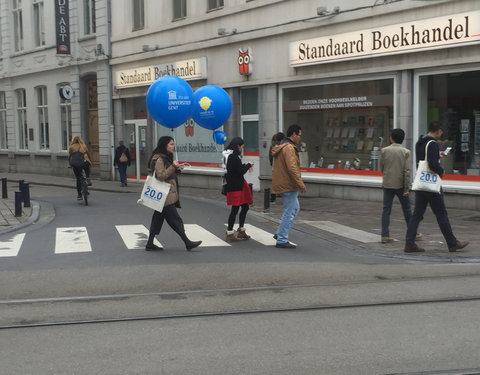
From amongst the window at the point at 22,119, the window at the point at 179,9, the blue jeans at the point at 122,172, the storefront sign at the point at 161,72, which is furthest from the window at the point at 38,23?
the window at the point at 179,9

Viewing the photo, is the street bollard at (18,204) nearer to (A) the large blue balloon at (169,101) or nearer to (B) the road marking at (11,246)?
(B) the road marking at (11,246)

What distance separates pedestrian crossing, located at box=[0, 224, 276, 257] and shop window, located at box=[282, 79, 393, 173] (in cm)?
524

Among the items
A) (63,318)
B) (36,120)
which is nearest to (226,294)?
(63,318)

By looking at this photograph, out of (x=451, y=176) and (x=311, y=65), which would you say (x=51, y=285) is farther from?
(x=311, y=65)

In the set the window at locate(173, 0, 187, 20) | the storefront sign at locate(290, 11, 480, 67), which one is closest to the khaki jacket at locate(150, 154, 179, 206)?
the storefront sign at locate(290, 11, 480, 67)

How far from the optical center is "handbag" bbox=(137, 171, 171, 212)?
9133 millimetres

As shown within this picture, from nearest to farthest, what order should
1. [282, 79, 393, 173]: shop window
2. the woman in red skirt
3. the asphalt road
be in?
the asphalt road, the woman in red skirt, [282, 79, 393, 173]: shop window

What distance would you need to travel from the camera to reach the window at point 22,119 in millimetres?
31598

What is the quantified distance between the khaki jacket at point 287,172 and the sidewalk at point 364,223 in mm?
1349

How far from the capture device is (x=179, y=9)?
22.1 metres

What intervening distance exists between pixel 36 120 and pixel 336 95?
59.3 ft

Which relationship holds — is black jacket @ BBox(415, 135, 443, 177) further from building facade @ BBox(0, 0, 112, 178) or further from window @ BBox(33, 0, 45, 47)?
window @ BBox(33, 0, 45, 47)

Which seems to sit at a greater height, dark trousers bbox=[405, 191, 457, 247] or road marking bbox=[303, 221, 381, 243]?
dark trousers bbox=[405, 191, 457, 247]

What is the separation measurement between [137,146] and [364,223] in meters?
14.2
